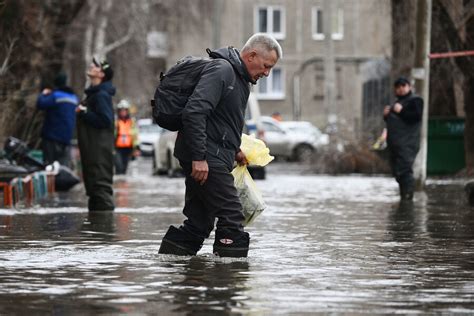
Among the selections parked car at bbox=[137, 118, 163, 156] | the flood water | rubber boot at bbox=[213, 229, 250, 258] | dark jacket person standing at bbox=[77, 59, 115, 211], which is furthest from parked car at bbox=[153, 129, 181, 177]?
parked car at bbox=[137, 118, 163, 156]

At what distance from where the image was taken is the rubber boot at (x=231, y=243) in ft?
34.6

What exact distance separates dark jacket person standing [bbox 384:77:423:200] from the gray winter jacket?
1024 cm

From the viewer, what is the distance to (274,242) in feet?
41.8

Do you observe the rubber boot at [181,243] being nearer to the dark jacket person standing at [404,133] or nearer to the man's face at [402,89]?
the dark jacket person standing at [404,133]

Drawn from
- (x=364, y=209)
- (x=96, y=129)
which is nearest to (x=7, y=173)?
(x=96, y=129)

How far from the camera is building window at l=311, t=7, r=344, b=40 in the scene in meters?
77.2

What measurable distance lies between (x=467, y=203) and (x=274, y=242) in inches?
287

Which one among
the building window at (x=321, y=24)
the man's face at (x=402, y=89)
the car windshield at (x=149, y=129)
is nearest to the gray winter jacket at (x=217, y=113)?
the man's face at (x=402, y=89)

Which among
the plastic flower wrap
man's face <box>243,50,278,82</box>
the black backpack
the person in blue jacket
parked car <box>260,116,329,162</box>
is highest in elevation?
man's face <box>243,50,278,82</box>

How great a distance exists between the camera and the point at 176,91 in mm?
10469

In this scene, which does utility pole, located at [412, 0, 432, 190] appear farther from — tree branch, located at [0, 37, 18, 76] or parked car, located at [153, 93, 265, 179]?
tree branch, located at [0, 37, 18, 76]

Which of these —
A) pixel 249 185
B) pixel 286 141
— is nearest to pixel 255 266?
pixel 249 185

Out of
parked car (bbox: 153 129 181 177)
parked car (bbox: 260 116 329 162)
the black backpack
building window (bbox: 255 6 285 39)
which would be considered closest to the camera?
the black backpack

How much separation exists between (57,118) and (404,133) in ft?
17.8
